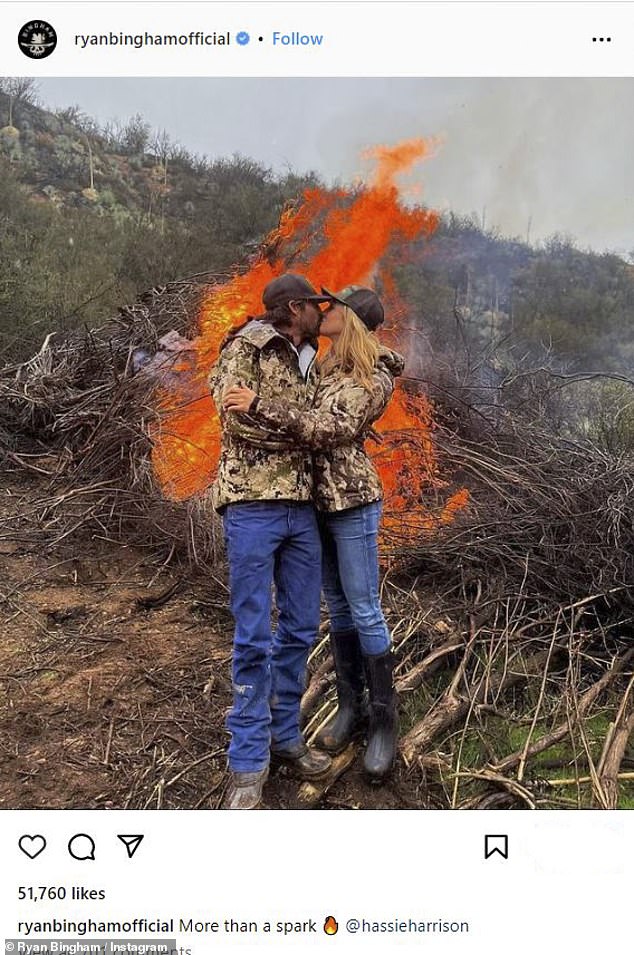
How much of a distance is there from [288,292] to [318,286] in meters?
2.92

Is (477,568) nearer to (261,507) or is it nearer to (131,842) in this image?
(261,507)

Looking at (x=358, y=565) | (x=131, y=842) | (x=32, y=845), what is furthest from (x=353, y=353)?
(x=32, y=845)

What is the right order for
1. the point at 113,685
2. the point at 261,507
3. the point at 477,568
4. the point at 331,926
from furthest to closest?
the point at 477,568, the point at 113,685, the point at 261,507, the point at 331,926

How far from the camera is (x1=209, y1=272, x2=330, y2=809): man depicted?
Result: 2148 mm

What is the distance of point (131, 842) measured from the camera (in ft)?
6.72

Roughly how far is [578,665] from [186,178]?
10.0 meters

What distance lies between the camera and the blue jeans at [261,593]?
7.06 feet

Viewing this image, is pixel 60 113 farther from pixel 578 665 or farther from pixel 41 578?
pixel 578 665

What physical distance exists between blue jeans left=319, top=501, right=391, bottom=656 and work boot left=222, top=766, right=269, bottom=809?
0.58m

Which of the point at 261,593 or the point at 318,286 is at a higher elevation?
the point at 318,286

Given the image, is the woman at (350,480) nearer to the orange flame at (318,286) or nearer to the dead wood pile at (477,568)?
the dead wood pile at (477,568)

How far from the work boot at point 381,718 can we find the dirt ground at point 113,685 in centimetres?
10
